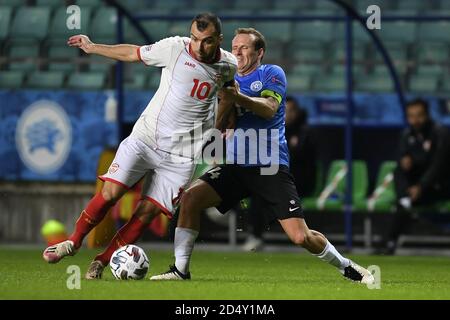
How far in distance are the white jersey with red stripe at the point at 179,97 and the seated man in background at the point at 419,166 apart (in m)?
5.84

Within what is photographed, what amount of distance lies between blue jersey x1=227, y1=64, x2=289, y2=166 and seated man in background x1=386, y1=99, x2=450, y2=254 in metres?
5.64

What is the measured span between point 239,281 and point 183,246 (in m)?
0.59

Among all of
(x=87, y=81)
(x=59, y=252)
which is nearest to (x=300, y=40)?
(x=87, y=81)

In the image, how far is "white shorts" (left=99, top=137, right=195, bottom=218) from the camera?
981cm

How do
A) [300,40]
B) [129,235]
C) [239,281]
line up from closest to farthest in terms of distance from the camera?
[129,235], [239,281], [300,40]

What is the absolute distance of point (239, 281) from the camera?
10273mm

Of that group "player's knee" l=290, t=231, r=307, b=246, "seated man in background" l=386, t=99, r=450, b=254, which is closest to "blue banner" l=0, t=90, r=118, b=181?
"seated man in background" l=386, t=99, r=450, b=254

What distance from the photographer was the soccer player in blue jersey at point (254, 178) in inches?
385

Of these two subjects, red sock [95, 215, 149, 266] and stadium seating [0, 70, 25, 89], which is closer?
red sock [95, 215, 149, 266]

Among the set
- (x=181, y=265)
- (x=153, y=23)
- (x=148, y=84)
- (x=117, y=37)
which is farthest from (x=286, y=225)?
(x=153, y=23)

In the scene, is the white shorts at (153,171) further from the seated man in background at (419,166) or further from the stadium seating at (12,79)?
the stadium seating at (12,79)

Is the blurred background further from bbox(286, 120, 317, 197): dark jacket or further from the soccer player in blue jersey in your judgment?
the soccer player in blue jersey

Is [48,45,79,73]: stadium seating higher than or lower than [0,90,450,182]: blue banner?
higher

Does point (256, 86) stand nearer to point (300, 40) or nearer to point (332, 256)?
point (332, 256)
